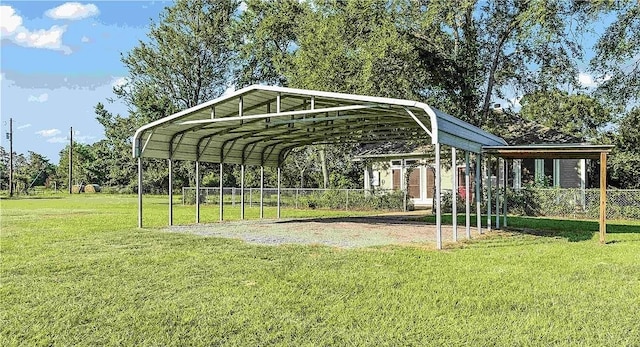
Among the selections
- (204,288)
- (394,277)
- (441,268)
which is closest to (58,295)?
(204,288)

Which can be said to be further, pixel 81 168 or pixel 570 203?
pixel 81 168

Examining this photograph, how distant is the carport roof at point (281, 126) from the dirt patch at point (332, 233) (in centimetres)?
219

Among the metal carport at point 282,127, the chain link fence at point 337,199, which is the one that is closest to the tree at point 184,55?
the chain link fence at point 337,199

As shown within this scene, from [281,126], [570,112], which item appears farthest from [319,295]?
[570,112]

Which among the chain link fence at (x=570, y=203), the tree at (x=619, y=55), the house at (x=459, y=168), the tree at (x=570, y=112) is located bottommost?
the chain link fence at (x=570, y=203)

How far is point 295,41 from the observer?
30.2m

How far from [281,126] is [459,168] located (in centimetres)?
1114

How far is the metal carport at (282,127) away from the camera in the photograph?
998cm

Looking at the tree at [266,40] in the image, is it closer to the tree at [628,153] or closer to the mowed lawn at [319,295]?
the tree at [628,153]

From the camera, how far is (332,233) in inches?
462

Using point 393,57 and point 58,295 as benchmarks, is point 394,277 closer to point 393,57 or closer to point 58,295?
point 58,295

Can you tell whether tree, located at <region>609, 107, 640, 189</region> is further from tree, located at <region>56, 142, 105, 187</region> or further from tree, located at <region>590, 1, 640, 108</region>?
tree, located at <region>56, 142, 105, 187</region>

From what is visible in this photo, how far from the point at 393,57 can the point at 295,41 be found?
12.2 meters

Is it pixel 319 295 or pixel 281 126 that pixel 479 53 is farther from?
pixel 319 295
